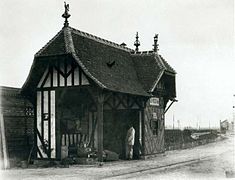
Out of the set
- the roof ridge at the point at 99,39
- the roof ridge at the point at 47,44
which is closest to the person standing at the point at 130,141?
the roof ridge at the point at 99,39

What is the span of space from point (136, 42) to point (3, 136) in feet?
35.5

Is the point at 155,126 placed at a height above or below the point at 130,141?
above

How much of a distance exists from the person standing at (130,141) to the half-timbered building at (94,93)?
0.63 meters

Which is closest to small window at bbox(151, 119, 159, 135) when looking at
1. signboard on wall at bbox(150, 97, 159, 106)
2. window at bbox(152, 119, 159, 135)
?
window at bbox(152, 119, 159, 135)

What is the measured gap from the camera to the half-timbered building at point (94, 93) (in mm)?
19125

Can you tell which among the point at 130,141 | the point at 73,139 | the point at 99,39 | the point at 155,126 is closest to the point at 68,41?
the point at 99,39

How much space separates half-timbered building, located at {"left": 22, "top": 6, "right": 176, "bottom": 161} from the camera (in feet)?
62.7

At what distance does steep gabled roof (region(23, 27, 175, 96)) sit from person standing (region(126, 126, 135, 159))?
2.00 meters

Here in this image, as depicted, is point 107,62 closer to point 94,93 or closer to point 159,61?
point 94,93

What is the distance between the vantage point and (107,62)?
70.3 feet

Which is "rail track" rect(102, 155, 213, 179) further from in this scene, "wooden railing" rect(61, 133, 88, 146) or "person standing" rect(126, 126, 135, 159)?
"wooden railing" rect(61, 133, 88, 146)

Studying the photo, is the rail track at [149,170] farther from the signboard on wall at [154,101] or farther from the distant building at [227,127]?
the distant building at [227,127]

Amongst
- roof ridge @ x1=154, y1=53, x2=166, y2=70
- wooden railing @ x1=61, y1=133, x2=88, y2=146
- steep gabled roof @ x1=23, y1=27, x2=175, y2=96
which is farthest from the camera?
roof ridge @ x1=154, y1=53, x2=166, y2=70

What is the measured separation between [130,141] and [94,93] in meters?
4.56
